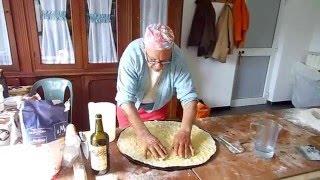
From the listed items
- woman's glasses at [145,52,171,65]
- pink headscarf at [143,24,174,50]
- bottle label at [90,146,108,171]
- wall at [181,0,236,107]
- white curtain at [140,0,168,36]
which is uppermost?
white curtain at [140,0,168,36]

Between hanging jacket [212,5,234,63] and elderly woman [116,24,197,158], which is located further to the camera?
hanging jacket [212,5,234,63]

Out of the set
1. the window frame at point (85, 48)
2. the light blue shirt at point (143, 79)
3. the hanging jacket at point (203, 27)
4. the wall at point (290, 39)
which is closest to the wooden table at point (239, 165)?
the light blue shirt at point (143, 79)

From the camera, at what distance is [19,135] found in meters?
1.43

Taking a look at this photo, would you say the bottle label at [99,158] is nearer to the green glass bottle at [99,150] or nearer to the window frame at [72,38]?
the green glass bottle at [99,150]

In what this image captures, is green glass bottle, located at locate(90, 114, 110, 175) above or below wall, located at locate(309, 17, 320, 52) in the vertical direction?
below

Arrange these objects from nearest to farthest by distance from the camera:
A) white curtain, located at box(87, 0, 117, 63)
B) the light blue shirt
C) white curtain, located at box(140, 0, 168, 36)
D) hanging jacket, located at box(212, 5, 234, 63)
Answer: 1. the light blue shirt
2. white curtain, located at box(87, 0, 117, 63)
3. white curtain, located at box(140, 0, 168, 36)
4. hanging jacket, located at box(212, 5, 234, 63)

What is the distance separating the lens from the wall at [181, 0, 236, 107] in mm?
3010

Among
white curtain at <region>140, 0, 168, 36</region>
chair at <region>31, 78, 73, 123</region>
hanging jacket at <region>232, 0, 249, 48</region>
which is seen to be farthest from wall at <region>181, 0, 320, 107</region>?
chair at <region>31, 78, 73, 123</region>

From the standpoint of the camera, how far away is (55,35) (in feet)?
7.66

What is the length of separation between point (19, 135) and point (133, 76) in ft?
2.46

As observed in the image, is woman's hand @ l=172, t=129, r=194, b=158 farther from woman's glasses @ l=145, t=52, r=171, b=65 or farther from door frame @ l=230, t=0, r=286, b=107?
door frame @ l=230, t=0, r=286, b=107

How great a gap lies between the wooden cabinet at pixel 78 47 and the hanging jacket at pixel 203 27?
12.7 inches

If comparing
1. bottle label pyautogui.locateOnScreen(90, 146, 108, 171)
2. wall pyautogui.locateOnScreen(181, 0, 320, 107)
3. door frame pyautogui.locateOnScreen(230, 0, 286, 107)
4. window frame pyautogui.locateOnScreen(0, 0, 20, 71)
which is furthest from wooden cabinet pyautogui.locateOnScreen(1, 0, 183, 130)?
bottle label pyautogui.locateOnScreen(90, 146, 108, 171)

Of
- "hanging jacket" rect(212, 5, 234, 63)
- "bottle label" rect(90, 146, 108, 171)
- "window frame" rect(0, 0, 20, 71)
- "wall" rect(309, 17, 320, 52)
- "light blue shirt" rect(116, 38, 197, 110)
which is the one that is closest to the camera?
"bottle label" rect(90, 146, 108, 171)
